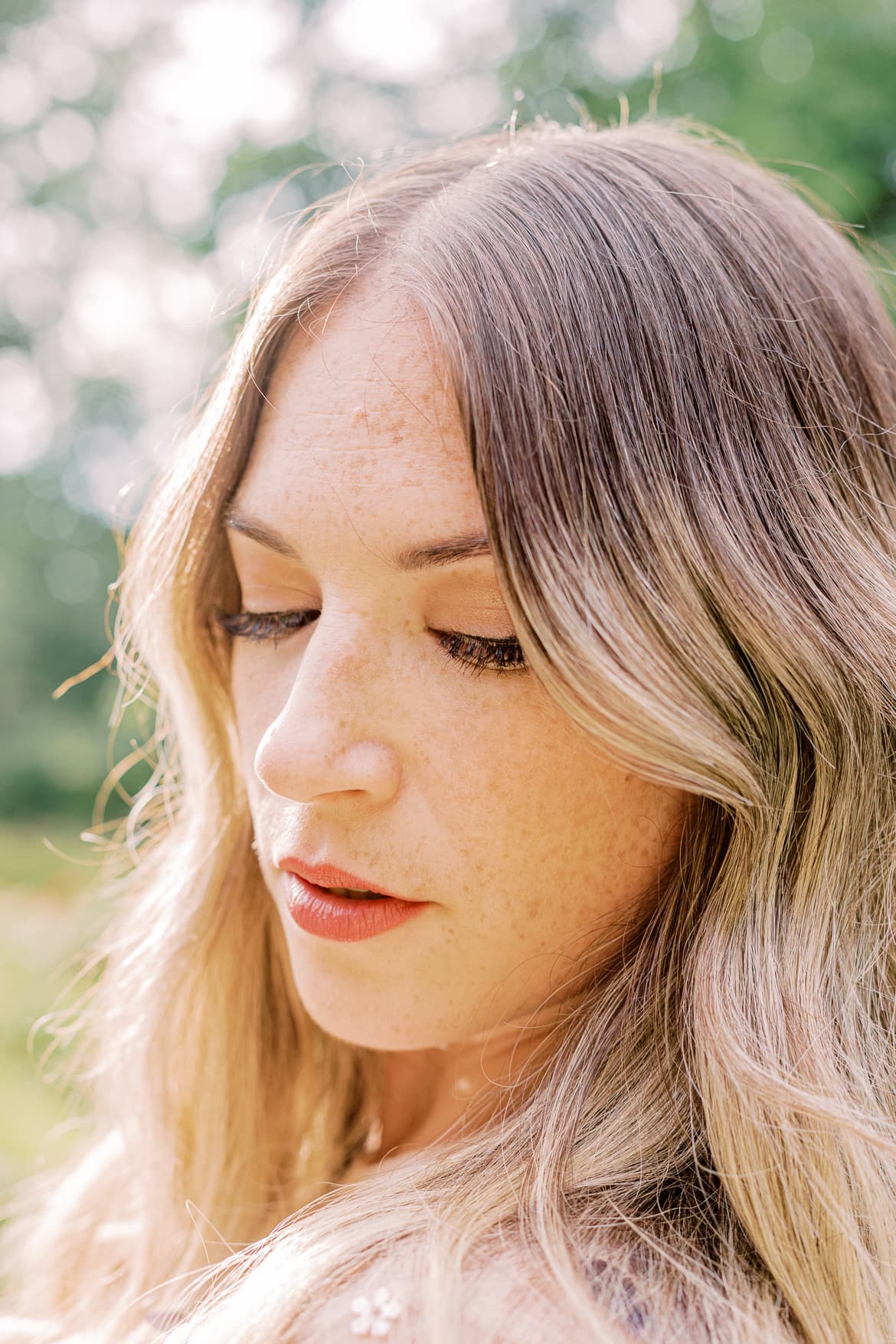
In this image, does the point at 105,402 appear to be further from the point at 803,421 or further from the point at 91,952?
the point at 803,421

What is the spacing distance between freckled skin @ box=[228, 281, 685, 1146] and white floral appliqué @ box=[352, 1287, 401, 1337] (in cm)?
36

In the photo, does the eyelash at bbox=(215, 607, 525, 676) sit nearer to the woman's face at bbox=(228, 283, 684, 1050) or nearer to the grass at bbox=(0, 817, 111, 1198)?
the woman's face at bbox=(228, 283, 684, 1050)

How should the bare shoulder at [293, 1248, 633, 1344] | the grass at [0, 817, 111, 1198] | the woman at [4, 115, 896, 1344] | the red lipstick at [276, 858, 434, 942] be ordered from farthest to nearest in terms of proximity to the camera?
the grass at [0, 817, 111, 1198]
the red lipstick at [276, 858, 434, 942]
the woman at [4, 115, 896, 1344]
the bare shoulder at [293, 1248, 633, 1344]

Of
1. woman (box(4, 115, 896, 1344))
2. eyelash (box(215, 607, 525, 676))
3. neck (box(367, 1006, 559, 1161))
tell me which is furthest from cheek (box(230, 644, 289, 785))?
neck (box(367, 1006, 559, 1161))

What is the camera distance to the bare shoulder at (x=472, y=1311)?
94cm

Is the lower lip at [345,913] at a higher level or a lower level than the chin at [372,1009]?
higher

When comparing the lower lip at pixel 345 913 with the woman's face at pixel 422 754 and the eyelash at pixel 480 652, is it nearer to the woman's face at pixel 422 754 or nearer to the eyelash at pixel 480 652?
the woman's face at pixel 422 754

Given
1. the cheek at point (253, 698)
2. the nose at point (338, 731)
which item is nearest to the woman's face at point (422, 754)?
the nose at point (338, 731)

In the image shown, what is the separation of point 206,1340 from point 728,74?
3.71 meters

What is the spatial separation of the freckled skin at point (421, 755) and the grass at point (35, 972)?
3.21 feet

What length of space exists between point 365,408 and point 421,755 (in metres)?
0.42

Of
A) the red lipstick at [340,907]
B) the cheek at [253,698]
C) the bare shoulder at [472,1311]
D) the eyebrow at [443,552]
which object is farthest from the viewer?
the cheek at [253,698]

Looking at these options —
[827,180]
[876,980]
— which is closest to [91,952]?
[876,980]

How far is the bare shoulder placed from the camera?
0.94m
